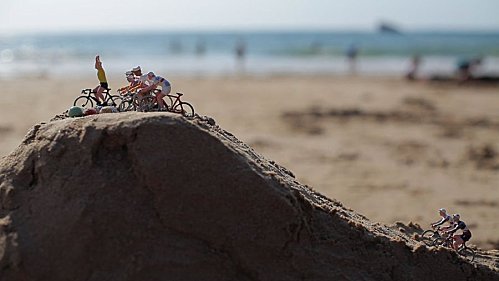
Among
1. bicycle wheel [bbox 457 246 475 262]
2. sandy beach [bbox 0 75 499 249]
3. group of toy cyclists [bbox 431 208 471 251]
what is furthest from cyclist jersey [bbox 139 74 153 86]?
sandy beach [bbox 0 75 499 249]

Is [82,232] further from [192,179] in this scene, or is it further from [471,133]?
[471,133]

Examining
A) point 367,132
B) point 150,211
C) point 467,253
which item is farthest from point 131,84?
point 367,132

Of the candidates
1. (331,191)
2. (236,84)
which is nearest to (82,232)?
(331,191)

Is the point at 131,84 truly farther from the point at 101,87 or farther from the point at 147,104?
the point at 101,87

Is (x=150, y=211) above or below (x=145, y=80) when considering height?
below

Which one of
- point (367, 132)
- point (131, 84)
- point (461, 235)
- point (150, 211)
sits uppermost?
point (131, 84)
